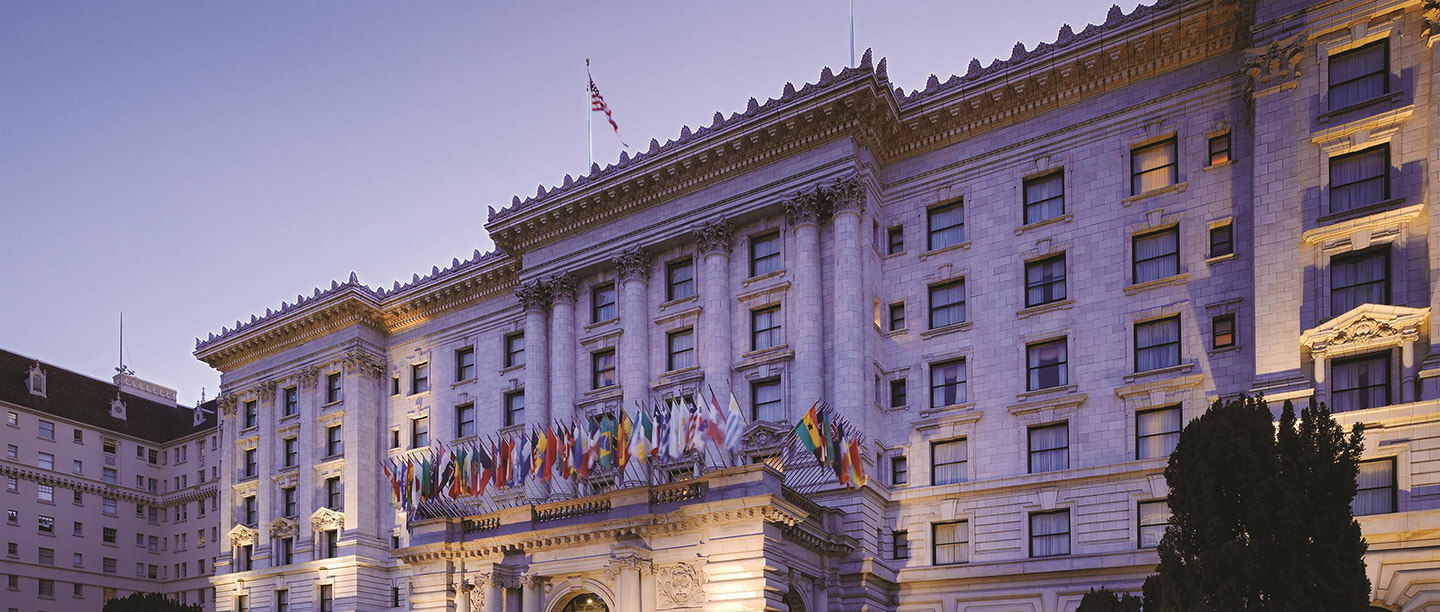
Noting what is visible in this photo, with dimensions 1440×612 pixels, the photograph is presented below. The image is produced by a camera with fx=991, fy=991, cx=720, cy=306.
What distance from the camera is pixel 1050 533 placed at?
34.3 meters

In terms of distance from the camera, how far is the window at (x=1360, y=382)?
28516 mm

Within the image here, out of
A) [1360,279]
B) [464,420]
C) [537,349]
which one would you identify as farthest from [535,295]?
[1360,279]

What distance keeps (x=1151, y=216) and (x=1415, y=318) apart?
29.2ft

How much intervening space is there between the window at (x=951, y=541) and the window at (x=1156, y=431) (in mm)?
6548

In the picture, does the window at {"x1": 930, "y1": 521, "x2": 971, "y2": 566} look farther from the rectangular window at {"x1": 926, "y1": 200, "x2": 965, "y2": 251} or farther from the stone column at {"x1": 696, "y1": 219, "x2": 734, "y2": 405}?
the rectangular window at {"x1": 926, "y1": 200, "x2": 965, "y2": 251}

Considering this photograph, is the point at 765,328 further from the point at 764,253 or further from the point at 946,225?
the point at 946,225

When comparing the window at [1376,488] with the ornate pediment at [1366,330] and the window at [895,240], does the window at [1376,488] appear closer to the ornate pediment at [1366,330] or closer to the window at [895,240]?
the ornate pediment at [1366,330]

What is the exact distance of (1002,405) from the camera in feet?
118

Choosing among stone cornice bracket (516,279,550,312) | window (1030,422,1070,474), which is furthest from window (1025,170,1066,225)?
stone cornice bracket (516,279,550,312)

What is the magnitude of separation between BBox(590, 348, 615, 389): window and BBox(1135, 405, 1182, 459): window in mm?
21766

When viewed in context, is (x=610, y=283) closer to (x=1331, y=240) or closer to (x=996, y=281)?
(x=996, y=281)

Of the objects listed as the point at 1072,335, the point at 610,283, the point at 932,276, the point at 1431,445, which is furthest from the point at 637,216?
the point at 1431,445

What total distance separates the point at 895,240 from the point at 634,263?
37.8 feet

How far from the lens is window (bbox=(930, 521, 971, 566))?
117 feet
